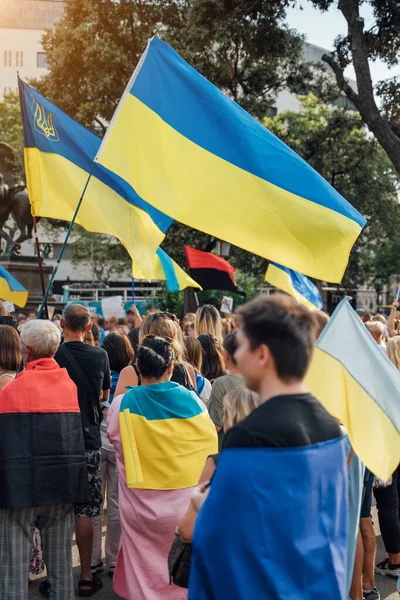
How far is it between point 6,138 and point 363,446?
42.6m

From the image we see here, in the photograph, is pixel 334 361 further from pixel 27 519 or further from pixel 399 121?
pixel 399 121

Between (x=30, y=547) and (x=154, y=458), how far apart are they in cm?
86

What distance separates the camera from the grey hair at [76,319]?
4980mm

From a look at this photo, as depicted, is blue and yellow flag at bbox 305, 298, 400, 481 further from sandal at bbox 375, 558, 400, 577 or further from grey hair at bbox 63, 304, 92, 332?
sandal at bbox 375, 558, 400, 577

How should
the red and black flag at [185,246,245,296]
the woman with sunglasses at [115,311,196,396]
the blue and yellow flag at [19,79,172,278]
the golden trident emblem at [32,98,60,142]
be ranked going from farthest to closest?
the red and black flag at [185,246,245,296]
the golden trident emblem at [32,98,60,142]
the blue and yellow flag at [19,79,172,278]
the woman with sunglasses at [115,311,196,396]

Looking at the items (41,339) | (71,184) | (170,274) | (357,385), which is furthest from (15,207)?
(357,385)

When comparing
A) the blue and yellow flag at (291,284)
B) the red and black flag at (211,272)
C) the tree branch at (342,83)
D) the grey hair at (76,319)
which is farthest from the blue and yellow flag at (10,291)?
the tree branch at (342,83)

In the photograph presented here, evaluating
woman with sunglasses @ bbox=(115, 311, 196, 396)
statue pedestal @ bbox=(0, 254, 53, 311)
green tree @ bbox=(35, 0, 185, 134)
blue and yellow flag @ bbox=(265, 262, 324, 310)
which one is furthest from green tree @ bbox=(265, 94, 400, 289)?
woman with sunglasses @ bbox=(115, 311, 196, 396)

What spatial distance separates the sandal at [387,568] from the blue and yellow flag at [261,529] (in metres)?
3.73

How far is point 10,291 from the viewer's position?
1065 cm

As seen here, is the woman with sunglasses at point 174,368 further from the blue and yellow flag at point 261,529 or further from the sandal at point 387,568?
the blue and yellow flag at point 261,529

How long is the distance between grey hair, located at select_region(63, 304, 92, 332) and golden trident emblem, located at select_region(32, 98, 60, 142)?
2.33 metres

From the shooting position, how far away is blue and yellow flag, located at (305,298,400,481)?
2.95m

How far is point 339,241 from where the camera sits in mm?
4254
